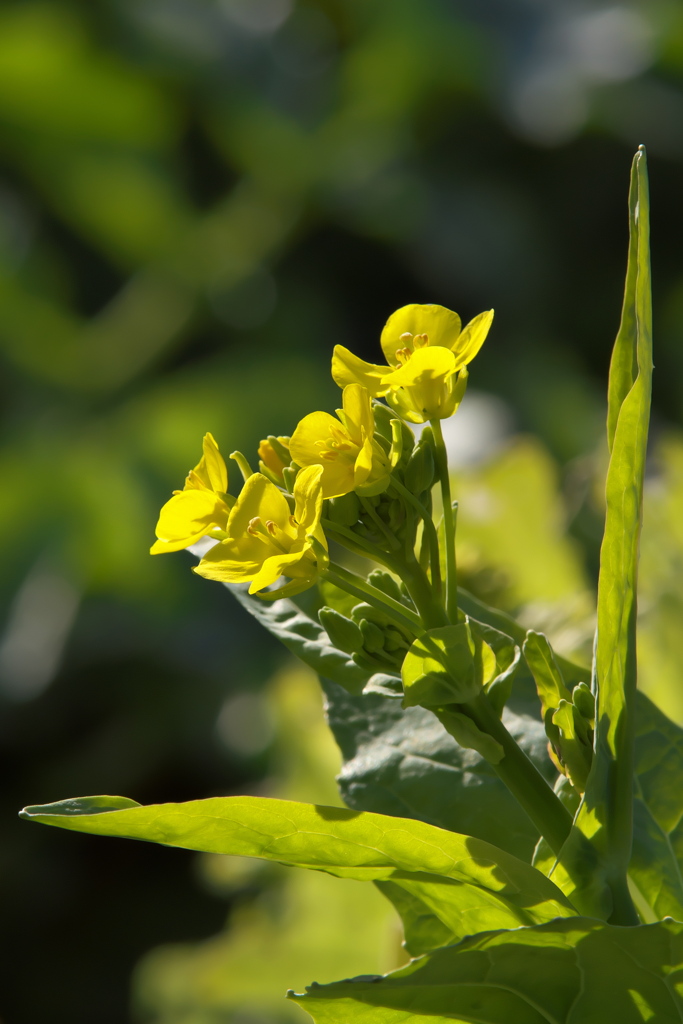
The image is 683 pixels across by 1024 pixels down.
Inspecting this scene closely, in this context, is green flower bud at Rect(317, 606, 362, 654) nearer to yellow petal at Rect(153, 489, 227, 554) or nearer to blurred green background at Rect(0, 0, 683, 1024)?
yellow petal at Rect(153, 489, 227, 554)

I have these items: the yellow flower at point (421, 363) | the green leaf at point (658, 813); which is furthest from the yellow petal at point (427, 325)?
the green leaf at point (658, 813)

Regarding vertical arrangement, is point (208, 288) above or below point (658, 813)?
above

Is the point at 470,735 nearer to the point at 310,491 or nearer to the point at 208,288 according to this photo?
the point at 310,491

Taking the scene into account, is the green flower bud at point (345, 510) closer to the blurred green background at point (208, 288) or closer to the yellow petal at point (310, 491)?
the yellow petal at point (310, 491)

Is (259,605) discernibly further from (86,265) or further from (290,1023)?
(86,265)

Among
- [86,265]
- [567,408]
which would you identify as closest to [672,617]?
[567,408]

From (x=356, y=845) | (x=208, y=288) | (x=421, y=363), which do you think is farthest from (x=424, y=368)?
(x=208, y=288)
